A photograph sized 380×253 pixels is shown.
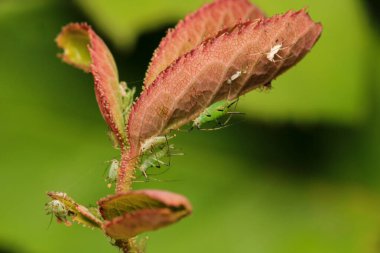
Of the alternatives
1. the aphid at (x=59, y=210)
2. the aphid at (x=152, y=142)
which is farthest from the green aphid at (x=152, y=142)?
the aphid at (x=59, y=210)

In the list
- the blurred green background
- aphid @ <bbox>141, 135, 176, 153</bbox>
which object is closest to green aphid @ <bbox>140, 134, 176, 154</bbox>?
aphid @ <bbox>141, 135, 176, 153</bbox>

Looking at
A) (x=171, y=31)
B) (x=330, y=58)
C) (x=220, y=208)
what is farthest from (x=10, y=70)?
(x=171, y=31)

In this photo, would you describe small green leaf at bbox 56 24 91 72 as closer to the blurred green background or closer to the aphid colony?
the aphid colony

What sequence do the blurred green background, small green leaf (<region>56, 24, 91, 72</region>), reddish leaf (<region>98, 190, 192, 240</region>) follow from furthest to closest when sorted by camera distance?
1. the blurred green background
2. small green leaf (<region>56, 24, 91, 72</region>)
3. reddish leaf (<region>98, 190, 192, 240</region>)

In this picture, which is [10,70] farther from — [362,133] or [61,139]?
[362,133]

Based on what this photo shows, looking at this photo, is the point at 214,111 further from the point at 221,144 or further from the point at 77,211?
the point at 221,144

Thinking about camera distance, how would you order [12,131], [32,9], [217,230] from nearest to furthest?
[217,230]
[12,131]
[32,9]

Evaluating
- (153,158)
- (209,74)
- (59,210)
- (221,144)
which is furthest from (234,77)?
(221,144)
